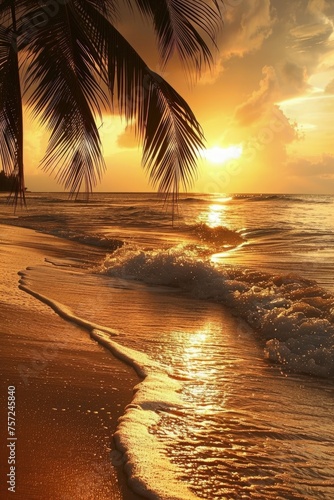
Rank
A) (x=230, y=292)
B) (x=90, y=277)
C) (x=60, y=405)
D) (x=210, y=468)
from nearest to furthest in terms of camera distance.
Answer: (x=210, y=468) → (x=60, y=405) → (x=230, y=292) → (x=90, y=277)

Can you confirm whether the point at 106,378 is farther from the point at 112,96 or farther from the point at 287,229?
the point at 287,229

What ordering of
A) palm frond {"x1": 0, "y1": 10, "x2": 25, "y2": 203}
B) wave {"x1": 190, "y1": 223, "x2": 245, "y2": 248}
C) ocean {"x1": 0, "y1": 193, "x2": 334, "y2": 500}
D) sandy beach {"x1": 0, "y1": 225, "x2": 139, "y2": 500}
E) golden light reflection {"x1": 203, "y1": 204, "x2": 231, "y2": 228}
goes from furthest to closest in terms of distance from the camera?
golden light reflection {"x1": 203, "y1": 204, "x2": 231, "y2": 228}, wave {"x1": 190, "y1": 223, "x2": 245, "y2": 248}, palm frond {"x1": 0, "y1": 10, "x2": 25, "y2": 203}, ocean {"x1": 0, "y1": 193, "x2": 334, "y2": 500}, sandy beach {"x1": 0, "y1": 225, "x2": 139, "y2": 500}

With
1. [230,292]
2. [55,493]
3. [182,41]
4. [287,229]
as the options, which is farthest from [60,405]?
[287,229]

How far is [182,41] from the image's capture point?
5.82 meters

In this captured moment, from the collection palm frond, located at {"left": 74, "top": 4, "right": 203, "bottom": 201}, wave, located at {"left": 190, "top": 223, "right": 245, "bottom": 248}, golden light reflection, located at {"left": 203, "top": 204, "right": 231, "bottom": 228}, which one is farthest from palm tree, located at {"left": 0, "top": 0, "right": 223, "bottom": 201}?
golden light reflection, located at {"left": 203, "top": 204, "right": 231, "bottom": 228}

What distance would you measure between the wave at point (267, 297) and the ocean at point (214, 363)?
0.7 inches

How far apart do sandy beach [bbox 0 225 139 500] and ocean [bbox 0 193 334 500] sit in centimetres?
11

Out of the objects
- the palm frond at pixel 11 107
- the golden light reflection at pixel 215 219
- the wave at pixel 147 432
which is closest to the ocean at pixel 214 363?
the wave at pixel 147 432

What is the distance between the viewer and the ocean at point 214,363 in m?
2.73


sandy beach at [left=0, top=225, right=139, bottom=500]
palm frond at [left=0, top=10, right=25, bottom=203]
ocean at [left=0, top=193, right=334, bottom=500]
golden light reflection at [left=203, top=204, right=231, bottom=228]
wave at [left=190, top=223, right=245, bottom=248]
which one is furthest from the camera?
golden light reflection at [left=203, top=204, right=231, bottom=228]

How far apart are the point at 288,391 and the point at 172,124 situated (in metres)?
2.41

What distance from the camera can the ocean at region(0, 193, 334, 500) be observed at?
2732 millimetres

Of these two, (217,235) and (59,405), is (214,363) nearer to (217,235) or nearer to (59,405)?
(59,405)

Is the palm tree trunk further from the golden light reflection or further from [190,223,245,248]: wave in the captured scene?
the golden light reflection
